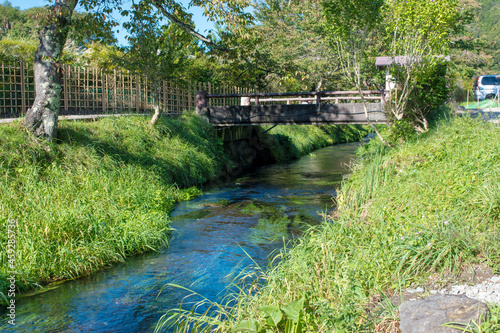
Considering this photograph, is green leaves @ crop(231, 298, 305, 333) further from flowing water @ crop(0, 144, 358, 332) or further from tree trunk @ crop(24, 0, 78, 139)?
tree trunk @ crop(24, 0, 78, 139)

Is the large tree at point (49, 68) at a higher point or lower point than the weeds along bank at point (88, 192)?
higher

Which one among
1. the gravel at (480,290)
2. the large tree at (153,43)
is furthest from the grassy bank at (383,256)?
the large tree at (153,43)

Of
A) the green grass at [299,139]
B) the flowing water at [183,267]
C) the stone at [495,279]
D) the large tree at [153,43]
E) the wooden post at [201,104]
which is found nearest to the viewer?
the stone at [495,279]

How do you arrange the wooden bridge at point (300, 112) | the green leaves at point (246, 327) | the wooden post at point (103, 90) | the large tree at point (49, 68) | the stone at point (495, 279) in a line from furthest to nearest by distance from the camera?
the wooden bridge at point (300, 112)
the wooden post at point (103, 90)
the large tree at point (49, 68)
the stone at point (495, 279)
the green leaves at point (246, 327)

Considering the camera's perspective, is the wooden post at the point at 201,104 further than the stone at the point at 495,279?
Yes

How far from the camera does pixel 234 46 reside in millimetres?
10078

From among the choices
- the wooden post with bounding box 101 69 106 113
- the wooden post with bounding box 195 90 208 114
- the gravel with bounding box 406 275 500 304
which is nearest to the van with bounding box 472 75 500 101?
the wooden post with bounding box 195 90 208 114

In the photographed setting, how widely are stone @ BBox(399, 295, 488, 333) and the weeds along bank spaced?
4432mm

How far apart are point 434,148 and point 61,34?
25.0 ft

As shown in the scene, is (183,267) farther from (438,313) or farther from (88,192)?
(438,313)

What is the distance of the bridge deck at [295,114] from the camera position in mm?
14219

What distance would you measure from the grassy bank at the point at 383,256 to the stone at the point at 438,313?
171 millimetres

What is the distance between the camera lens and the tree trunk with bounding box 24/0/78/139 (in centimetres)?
807

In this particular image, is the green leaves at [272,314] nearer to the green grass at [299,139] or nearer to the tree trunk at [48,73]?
the tree trunk at [48,73]
